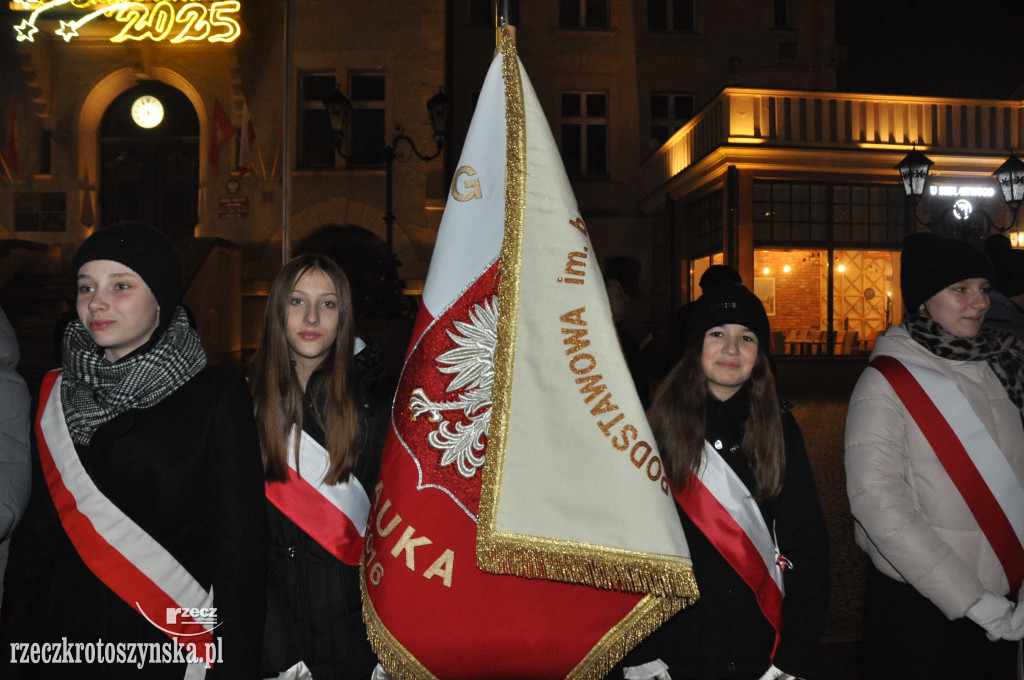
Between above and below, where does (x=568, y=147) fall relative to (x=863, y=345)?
above

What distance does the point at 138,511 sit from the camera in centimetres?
177

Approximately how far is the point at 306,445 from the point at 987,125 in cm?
1530

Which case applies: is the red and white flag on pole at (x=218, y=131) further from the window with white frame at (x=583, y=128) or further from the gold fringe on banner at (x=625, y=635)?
the gold fringe on banner at (x=625, y=635)

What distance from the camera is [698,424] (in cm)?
226

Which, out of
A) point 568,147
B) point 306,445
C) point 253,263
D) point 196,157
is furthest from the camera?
point 568,147

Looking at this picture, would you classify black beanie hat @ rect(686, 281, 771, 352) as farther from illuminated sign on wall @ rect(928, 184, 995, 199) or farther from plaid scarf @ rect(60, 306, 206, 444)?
illuminated sign on wall @ rect(928, 184, 995, 199)

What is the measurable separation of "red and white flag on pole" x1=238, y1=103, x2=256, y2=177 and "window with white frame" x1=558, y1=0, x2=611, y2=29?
309 inches

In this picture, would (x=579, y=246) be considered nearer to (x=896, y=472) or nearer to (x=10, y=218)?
(x=896, y=472)

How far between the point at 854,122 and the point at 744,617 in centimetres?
1307

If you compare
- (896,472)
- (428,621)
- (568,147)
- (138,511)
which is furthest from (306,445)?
(568,147)

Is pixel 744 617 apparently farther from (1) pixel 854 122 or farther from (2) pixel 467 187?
(1) pixel 854 122

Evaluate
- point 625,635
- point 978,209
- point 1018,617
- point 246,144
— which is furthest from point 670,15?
point 625,635

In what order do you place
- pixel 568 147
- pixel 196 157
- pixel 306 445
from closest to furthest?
pixel 306 445, pixel 196 157, pixel 568 147

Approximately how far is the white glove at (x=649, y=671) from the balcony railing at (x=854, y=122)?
1171 centimetres
